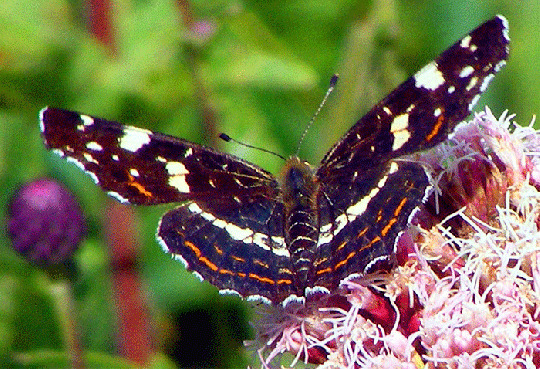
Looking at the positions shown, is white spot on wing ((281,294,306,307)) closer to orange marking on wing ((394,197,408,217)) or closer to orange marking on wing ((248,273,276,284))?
orange marking on wing ((248,273,276,284))

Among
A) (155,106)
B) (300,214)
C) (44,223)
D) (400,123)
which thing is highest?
(155,106)

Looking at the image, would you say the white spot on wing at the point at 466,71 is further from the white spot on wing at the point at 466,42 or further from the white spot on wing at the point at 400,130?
the white spot on wing at the point at 400,130

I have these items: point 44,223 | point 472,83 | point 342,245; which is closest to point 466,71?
point 472,83

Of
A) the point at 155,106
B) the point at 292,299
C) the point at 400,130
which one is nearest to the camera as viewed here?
the point at 292,299

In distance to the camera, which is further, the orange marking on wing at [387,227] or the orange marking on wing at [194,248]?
the orange marking on wing at [194,248]

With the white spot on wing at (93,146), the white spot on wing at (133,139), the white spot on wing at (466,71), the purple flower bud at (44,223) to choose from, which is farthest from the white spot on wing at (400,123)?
the purple flower bud at (44,223)

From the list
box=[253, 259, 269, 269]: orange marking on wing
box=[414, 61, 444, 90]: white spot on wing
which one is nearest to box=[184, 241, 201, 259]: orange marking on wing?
box=[253, 259, 269, 269]: orange marking on wing

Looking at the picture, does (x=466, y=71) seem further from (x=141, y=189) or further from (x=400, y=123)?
(x=141, y=189)
